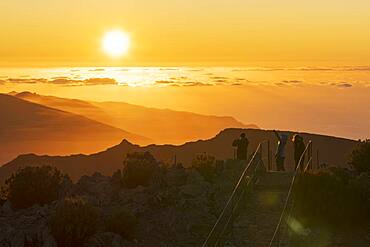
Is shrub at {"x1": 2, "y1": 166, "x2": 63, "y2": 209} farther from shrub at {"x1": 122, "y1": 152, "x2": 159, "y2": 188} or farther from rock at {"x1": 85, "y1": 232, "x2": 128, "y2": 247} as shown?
rock at {"x1": 85, "y1": 232, "x2": 128, "y2": 247}

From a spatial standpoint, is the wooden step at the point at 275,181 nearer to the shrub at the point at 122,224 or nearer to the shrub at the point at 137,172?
the shrub at the point at 137,172

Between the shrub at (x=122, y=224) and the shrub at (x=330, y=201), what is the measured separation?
4.70 m

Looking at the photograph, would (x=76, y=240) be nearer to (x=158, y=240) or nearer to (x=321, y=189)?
(x=158, y=240)

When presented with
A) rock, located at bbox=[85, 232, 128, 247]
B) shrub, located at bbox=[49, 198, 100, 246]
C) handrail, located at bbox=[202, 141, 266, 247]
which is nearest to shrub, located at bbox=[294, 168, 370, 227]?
handrail, located at bbox=[202, 141, 266, 247]

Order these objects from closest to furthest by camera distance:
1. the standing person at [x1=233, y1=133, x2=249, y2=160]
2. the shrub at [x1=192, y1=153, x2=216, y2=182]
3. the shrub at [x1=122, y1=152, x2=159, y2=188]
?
the shrub at [x1=122, y1=152, x2=159, y2=188] → the shrub at [x1=192, y1=153, x2=216, y2=182] → the standing person at [x1=233, y1=133, x2=249, y2=160]

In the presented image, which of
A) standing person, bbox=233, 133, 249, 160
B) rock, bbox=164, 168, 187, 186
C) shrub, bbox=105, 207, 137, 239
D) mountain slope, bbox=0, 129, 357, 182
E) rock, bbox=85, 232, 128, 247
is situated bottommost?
mountain slope, bbox=0, 129, 357, 182

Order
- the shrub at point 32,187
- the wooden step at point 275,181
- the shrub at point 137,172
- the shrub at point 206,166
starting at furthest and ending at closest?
the shrub at point 206,166, the shrub at point 137,172, the shrub at point 32,187, the wooden step at point 275,181

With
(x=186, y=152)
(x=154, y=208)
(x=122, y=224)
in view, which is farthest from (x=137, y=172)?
(x=186, y=152)

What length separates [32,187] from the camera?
76.8 feet

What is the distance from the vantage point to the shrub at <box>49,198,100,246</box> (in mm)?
18859

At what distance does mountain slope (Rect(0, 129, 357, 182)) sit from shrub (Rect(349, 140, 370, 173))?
31583 mm

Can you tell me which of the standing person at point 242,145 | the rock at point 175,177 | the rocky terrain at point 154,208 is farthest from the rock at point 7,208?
the standing person at point 242,145

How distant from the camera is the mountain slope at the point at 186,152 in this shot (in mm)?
67188

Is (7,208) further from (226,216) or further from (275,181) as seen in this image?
(275,181)
